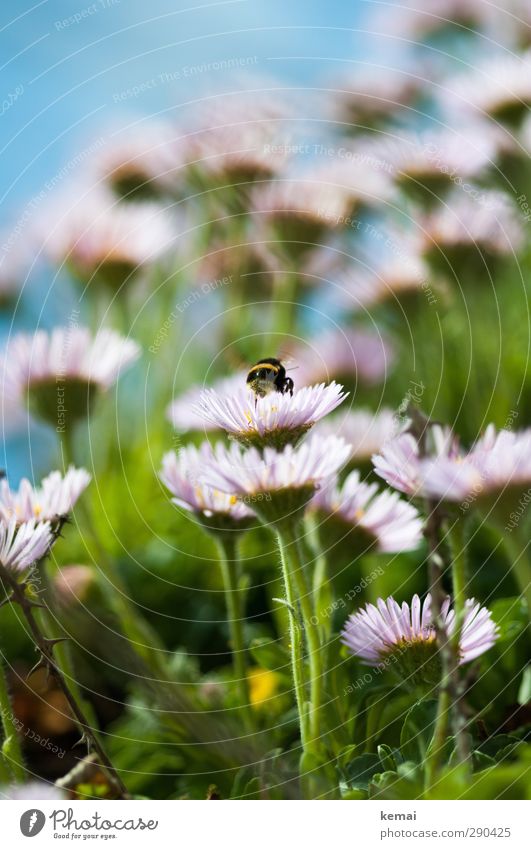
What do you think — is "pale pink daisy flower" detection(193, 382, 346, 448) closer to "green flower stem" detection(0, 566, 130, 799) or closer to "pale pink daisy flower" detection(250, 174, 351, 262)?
"green flower stem" detection(0, 566, 130, 799)

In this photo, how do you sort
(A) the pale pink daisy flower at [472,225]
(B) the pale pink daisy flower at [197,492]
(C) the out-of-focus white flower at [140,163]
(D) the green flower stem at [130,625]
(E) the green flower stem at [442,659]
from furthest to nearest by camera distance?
(C) the out-of-focus white flower at [140,163] → (A) the pale pink daisy flower at [472,225] → (D) the green flower stem at [130,625] → (B) the pale pink daisy flower at [197,492] → (E) the green flower stem at [442,659]

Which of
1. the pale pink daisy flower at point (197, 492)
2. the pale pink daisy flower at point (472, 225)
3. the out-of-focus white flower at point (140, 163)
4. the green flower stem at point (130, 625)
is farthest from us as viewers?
the out-of-focus white flower at point (140, 163)

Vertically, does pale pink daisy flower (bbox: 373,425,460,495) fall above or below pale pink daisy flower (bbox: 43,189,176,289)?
below

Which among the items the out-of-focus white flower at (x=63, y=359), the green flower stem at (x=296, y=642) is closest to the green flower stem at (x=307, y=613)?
the green flower stem at (x=296, y=642)

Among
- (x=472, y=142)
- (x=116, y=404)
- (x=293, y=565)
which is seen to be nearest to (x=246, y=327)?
(x=116, y=404)

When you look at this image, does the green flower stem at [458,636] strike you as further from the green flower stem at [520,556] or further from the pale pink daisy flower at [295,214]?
the pale pink daisy flower at [295,214]

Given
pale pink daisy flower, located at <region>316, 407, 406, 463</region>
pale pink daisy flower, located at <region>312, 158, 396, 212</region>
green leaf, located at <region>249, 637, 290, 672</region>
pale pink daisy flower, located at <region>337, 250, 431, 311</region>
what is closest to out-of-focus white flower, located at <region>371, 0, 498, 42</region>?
pale pink daisy flower, located at <region>312, 158, 396, 212</region>
